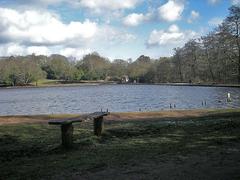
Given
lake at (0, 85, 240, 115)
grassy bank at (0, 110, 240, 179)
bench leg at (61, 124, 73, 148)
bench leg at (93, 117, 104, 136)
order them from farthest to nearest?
lake at (0, 85, 240, 115) → bench leg at (93, 117, 104, 136) → bench leg at (61, 124, 73, 148) → grassy bank at (0, 110, 240, 179)

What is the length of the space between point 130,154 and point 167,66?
124893 millimetres

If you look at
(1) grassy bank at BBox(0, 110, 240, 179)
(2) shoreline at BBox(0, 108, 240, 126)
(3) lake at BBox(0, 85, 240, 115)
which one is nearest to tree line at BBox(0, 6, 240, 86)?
(3) lake at BBox(0, 85, 240, 115)

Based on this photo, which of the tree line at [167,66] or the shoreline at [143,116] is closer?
the shoreline at [143,116]

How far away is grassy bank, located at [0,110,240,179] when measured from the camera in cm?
805

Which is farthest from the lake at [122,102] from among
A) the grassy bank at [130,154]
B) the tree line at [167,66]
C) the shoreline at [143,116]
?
the grassy bank at [130,154]

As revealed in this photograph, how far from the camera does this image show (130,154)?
32.8 feet

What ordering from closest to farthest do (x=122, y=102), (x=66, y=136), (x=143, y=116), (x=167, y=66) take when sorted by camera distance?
(x=66, y=136)
(x=143, y=116)
(x=122, y=102)
(x=167, y=66)

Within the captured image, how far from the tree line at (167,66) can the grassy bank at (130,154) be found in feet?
204

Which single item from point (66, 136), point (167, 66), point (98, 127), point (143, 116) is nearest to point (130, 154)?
point (66, 136)

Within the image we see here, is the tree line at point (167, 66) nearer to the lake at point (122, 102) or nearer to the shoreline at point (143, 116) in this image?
the lake at point (122, 102)

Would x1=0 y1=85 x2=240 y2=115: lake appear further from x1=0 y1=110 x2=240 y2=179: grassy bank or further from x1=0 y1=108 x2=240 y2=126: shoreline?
x1=0 y1=110 x2=240 y2=179: grassy bank

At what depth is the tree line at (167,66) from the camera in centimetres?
7718

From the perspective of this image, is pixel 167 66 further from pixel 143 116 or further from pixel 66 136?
pixel 66 136

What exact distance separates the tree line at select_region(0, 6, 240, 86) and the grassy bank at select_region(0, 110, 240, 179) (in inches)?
2448
